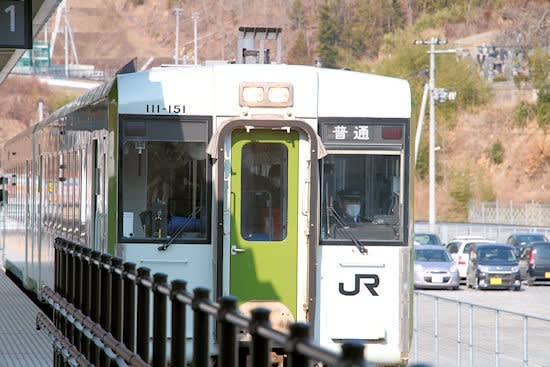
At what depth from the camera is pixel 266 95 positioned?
44.3 feet

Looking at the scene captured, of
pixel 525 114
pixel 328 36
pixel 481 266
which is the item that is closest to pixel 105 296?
pixel 481 266

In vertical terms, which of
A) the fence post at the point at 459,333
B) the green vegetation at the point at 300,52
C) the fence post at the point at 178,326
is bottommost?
the fence post at the point at 459,333

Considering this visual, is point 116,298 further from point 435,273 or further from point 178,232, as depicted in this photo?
point 435,273

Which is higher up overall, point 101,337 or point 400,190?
point 400,190

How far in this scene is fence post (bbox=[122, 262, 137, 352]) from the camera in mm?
9562

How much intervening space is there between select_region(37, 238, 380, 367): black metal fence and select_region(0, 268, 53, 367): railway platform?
2.50 m

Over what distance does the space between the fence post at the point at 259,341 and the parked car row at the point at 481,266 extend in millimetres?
37798

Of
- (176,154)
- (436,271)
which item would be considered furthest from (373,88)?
(436,271)

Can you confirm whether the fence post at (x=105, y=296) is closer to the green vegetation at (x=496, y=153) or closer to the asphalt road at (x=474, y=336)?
the asphalt road at (x=474, y=336)

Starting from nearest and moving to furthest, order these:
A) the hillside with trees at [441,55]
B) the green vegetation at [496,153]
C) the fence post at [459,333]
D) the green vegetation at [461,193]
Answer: the fence post at [459,333] → the green vegetation at [461,193] → the hillside with trees at [441,55] → the green vegetation at [496,153]

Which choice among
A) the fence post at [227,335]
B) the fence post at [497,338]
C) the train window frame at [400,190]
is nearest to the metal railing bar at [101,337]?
the fence post at [227,335]

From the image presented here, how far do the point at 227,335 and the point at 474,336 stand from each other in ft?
38.3

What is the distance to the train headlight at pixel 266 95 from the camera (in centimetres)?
1349

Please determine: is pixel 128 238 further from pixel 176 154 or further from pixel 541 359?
pixel 541 359
